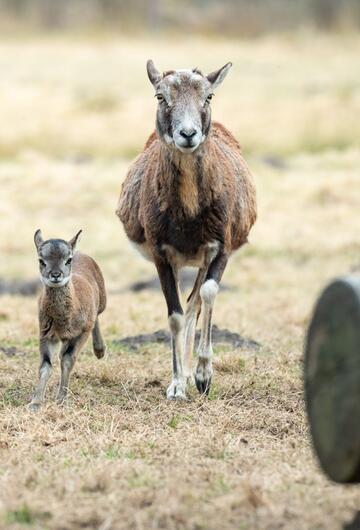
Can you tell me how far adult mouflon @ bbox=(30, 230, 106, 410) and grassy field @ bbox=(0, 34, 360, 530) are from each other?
0.30 m

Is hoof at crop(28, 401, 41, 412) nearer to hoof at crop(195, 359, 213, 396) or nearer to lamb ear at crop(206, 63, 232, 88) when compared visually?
hoof at crop(195, 359, 213, 396)

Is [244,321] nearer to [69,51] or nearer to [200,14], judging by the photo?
[69,51]

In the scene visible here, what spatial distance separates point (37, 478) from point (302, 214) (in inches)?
698

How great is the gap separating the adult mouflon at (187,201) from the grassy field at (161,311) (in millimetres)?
505

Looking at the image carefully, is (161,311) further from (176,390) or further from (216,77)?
(216,77)

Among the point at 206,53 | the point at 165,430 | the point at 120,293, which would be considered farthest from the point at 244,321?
the point at 206,53

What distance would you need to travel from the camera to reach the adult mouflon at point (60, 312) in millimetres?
9305

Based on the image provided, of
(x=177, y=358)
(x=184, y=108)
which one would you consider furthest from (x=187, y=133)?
(x=177, y=358)

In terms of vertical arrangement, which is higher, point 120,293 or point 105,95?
point 120,293

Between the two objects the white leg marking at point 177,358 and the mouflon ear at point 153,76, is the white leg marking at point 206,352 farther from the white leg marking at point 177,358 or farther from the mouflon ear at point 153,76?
the mouflon ear at point 153,76

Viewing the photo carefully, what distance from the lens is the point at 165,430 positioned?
27.0ft

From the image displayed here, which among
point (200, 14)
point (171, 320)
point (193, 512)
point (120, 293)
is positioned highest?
point (193, 512)

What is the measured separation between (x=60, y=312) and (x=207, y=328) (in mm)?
1295

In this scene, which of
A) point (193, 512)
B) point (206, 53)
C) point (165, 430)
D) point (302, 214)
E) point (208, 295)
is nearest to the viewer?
point (193, 512)
